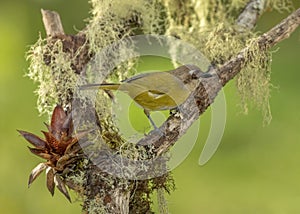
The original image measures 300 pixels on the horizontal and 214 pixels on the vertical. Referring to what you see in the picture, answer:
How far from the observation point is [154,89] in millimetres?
690

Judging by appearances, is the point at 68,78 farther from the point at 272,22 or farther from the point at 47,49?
the point at 272,22

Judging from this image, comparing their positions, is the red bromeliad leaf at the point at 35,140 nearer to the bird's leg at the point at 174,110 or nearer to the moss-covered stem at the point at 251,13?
the bird's leg at the point at 174,110

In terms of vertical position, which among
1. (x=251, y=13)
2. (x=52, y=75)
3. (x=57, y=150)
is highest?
(x=251, y=13)

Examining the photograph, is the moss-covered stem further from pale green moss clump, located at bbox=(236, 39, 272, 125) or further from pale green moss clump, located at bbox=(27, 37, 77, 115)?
pale green moss clump, located at bbox=(27, 37, 77, 115)

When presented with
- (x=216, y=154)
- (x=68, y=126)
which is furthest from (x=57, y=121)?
(x=216, y=154)

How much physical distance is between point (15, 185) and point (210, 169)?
0.39 m

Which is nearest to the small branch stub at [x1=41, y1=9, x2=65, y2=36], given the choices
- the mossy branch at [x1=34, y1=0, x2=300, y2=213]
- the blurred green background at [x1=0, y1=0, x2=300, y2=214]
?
the mossy branch at [x1=34, y1=0, x2=300, y2=213]

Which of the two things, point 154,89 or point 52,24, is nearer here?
point 154,89

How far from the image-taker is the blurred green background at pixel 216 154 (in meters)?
1.25

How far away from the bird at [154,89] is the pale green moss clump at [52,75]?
58mm

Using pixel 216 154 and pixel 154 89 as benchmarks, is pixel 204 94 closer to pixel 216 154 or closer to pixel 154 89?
pixel 154 89

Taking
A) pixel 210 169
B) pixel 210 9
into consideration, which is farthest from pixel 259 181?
pixel 210 9

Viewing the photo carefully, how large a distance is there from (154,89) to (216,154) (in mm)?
715

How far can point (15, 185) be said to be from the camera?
4.27 ft
